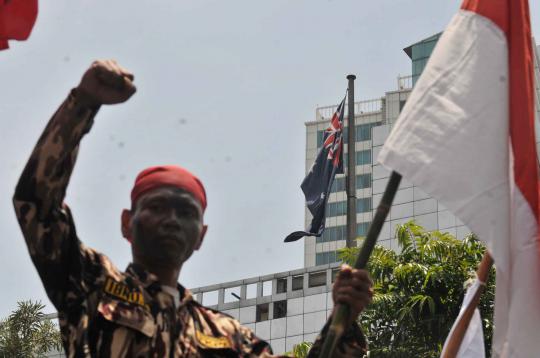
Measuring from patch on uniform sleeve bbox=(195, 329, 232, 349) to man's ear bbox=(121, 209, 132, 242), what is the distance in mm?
509

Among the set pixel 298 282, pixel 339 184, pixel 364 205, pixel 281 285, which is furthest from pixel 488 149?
pixel 364 205

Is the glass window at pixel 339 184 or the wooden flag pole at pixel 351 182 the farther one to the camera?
the glass window at pixel 339 184

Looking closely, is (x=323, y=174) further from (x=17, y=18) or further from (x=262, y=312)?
(x=262, y=312)

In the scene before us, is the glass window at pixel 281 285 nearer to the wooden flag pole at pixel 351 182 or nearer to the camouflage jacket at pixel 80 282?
the wooden flag pole at pixel 351 182

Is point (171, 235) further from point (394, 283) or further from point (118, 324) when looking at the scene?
point (394, 283)

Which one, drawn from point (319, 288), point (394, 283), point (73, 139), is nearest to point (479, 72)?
point (73, 139)

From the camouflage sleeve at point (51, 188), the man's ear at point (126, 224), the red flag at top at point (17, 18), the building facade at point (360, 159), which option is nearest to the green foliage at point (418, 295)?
the red flag at top at point (17, 18)

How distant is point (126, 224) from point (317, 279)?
54602 mm

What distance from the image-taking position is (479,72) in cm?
593

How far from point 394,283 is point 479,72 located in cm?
1391

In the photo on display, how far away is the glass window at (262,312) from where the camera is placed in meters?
59.5

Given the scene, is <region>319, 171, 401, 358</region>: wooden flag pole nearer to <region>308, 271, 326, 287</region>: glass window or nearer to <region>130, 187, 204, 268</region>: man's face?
<region>130, 187, 204, 268</region>: man's face

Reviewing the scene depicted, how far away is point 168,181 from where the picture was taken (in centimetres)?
502

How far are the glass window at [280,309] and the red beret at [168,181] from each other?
2126 inches
